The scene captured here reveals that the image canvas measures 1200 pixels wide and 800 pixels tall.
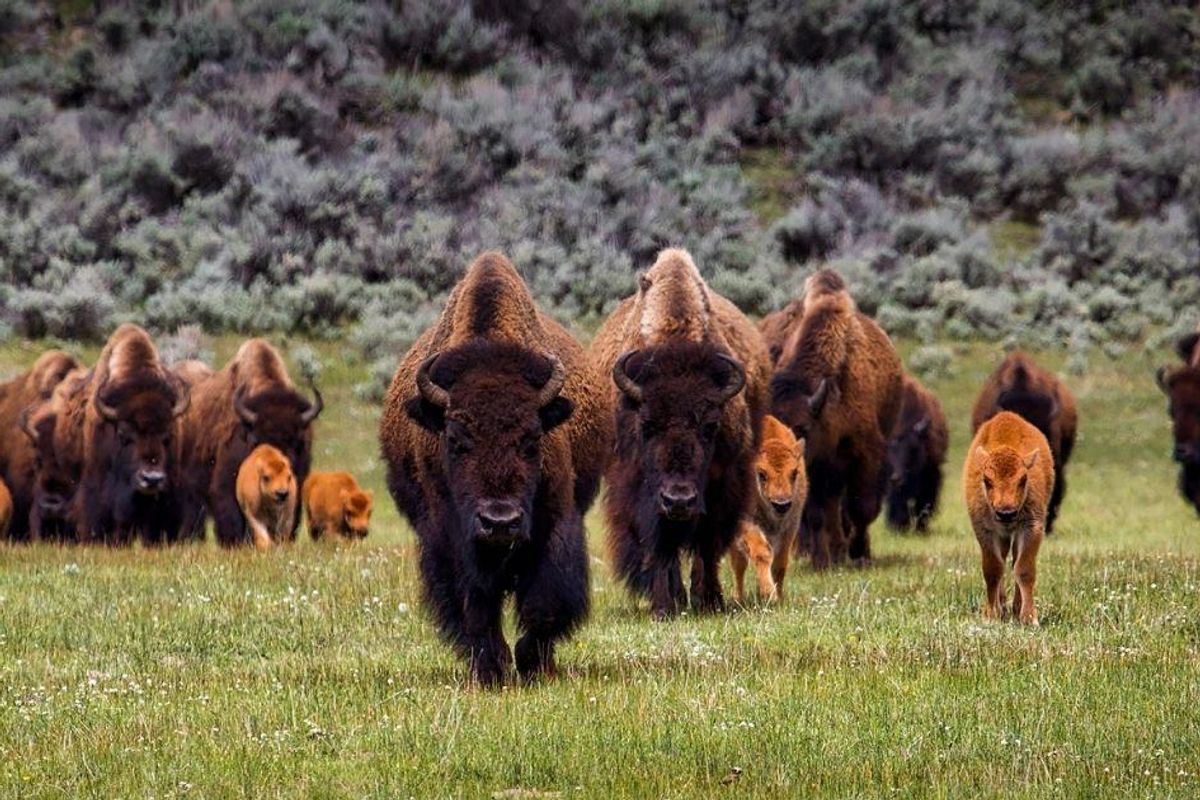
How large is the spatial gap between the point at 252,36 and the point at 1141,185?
772 inches

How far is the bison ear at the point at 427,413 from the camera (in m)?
8.98

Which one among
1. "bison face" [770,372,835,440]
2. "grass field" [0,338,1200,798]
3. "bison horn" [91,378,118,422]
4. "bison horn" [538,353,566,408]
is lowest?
"grass field" [0,338,1200,798]

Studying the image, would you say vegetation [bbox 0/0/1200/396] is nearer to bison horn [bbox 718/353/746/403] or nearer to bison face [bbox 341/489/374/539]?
bison face [bbox 341/489/374/539]

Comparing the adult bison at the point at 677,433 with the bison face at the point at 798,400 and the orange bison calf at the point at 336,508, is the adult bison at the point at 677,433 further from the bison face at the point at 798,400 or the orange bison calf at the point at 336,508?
the orange bison calf at the point at 336,508

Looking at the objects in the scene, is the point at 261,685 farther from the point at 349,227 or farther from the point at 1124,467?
the point at 349,227

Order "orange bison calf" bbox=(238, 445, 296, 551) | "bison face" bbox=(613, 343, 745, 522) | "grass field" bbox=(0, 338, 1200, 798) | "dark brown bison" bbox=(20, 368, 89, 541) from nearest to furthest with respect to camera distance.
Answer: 1. "grass field" bbox=(0, 338, 1200, 798)
2. "bison face" bbox=(613, 343, 745, 522)
3. "orange bison calf" bbox=(238, 445, 296, 551)
4. "dark brown bison" bbox=(20, 368, 89, 541)

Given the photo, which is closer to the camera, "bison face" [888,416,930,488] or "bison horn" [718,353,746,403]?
"bison horn" [718,353,746,403]

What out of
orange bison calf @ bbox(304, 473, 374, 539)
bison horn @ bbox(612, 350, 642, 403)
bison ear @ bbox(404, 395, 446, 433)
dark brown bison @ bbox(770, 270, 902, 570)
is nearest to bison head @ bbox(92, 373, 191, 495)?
orange bison calf @ bbox(304, 473, 374, 539)

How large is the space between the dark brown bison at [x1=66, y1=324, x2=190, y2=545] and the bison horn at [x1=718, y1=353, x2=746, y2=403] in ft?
24.7

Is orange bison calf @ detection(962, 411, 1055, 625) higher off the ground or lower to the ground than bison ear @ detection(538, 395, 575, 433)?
lower

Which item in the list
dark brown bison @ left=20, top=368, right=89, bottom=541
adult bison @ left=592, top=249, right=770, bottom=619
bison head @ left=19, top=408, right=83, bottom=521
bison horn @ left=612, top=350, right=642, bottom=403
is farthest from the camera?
bison head @ left=19, top=408, right=83, bottom=521

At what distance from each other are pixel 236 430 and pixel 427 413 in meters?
10.5

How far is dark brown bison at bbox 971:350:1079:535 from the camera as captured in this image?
18.9m

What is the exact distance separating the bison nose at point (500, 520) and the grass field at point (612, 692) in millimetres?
701
